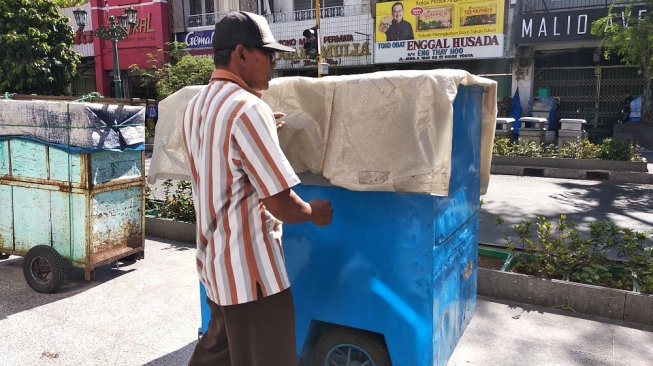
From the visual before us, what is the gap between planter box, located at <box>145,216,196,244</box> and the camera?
639 centimetres

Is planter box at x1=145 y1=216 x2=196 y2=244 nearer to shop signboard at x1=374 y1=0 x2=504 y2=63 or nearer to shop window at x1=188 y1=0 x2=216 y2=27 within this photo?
shop signboard at x1=374 y1=0 x2=504 y2=63

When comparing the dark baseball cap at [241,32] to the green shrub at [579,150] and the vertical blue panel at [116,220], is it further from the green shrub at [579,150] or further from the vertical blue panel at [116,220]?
the green shrub at [579,150]

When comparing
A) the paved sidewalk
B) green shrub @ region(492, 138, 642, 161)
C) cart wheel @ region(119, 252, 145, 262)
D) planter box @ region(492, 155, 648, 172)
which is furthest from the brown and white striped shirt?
planter box @ region(492, 155, 648, 172)

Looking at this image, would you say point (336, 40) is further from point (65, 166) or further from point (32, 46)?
point (65, 166)

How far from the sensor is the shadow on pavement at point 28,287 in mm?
4531

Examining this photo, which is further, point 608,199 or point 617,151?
point 617,151

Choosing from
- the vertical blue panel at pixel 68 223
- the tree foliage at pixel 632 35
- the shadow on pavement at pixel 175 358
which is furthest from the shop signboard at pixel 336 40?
the shadow on pavement at pixel 175 358

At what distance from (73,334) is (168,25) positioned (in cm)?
2343

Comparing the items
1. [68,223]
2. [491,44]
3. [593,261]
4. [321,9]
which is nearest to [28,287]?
[68,223]

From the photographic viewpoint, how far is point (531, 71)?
18016 millimetres

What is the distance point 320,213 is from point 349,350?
1030mm

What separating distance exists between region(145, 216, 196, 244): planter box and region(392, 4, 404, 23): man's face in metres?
14.6

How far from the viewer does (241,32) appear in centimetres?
205

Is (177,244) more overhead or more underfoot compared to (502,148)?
more underfoot
